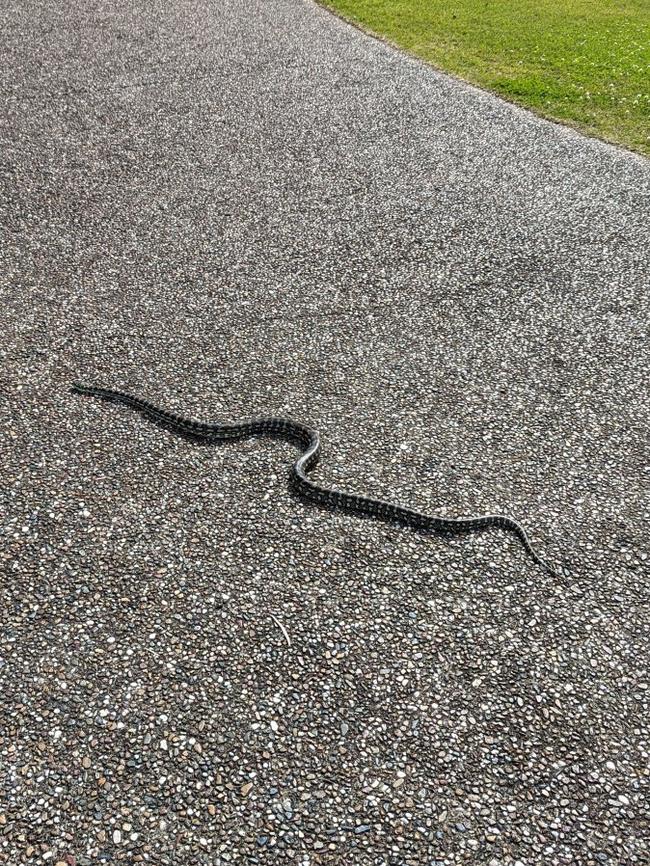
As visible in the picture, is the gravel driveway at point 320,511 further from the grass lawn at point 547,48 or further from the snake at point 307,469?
the grass lawn at point 547,48

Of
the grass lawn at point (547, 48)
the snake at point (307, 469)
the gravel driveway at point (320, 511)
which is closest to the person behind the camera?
the gravel driveway at point (320, 511)

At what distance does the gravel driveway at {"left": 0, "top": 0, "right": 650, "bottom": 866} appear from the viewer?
165 inches

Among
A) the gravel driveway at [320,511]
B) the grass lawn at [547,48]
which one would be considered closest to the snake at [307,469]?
the gravel driveway at [320,511]

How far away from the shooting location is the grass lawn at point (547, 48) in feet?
→ 47.9

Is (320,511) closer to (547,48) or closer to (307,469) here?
(307,469)

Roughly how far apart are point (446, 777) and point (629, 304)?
613 centimetres

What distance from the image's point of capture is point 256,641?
5.00m

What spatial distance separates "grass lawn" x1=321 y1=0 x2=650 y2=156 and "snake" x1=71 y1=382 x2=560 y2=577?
917 centimetres

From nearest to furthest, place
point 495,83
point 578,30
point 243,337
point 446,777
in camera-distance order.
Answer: point 446,777, point 243,337, point 495,83, point 578,30

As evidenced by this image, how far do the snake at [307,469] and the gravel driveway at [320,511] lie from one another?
0.42 feet

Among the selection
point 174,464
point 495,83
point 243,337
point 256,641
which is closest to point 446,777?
point 256,641

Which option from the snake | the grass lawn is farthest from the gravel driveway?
the grass lawn

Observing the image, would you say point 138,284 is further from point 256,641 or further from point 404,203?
point 256,641

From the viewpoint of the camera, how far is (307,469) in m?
6.38
